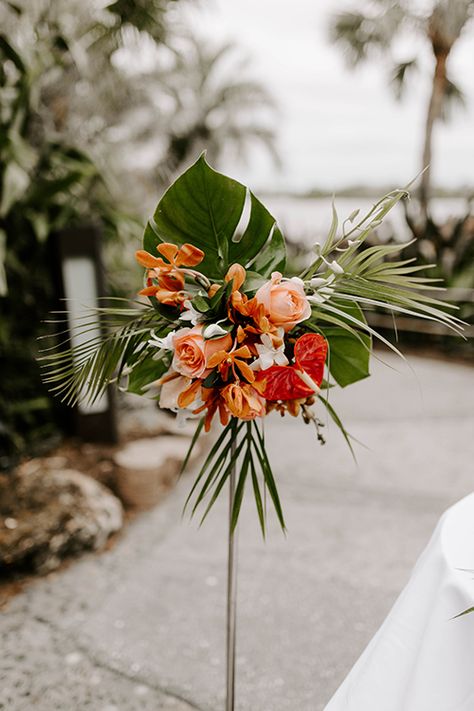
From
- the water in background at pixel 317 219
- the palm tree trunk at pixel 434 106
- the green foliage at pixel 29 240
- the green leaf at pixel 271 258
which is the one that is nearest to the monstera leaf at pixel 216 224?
the green leaf at pixel 271 258

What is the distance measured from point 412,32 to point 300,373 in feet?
42.2

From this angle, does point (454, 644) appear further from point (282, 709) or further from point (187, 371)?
point (282, 709)

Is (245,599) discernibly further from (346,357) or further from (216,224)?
(216,224)

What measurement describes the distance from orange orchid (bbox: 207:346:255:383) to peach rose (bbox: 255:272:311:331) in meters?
0.09

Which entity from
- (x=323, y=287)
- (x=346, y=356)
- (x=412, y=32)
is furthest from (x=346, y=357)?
(x=412, y=32)

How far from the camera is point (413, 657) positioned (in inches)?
54.8

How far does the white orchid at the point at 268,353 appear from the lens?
127cm

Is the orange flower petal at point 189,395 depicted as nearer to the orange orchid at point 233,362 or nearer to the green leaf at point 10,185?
the orange orchid at point 233,362

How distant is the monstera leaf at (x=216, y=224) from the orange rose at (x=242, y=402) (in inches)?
11.0

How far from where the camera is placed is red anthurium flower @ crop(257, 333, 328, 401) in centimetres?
128

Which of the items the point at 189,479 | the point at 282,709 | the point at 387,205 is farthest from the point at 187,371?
the point at 189,479

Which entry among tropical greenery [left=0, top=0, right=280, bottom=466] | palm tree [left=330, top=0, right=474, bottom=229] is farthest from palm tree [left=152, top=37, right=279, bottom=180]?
tropical greenery [left=0, top=0, right=280, bottom=466]

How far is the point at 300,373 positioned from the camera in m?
1.29

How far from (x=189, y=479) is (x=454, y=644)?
3.02 meters
